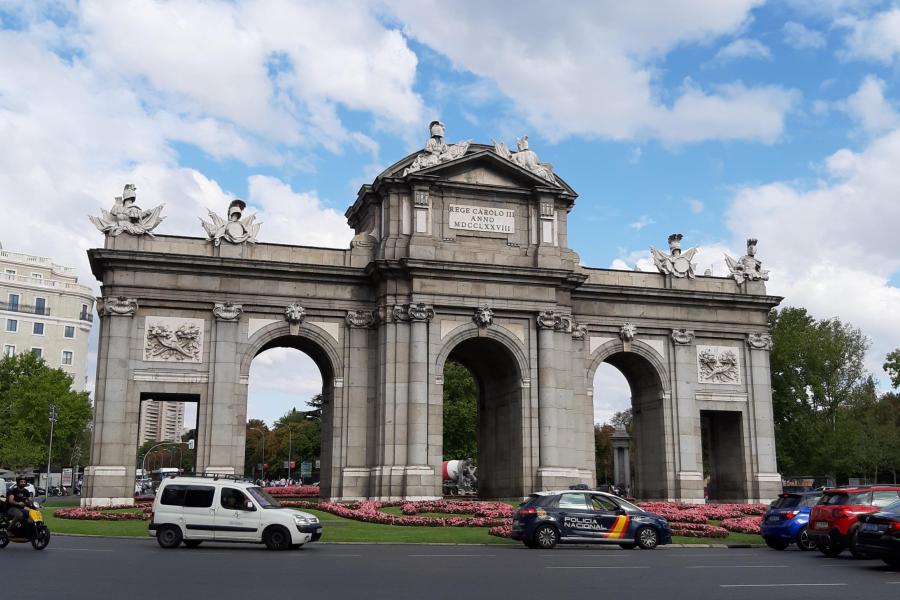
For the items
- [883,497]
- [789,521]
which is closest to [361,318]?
[789,521]

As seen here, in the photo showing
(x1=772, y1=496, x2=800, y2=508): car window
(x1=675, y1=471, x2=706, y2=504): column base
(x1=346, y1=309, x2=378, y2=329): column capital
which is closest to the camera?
(x1=772, y1=496, x2=800, y2=508): car window

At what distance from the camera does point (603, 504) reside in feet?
88.0

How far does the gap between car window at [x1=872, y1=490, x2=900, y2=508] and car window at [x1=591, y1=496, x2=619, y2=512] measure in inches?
277

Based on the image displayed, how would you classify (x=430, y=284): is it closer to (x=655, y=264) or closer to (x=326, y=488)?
(x=326, y=488)

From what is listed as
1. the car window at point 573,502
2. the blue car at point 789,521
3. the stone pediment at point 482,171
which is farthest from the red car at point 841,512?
the stone pediment at point 482,171

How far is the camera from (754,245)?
50844mm

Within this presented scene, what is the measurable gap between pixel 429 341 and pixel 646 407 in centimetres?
1438

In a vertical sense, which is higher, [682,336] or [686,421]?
[682,336]

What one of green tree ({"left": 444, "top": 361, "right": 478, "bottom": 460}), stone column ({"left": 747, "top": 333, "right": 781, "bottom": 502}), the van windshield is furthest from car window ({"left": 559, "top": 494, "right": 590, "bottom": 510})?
green tree ({"left": 444, "top": 361, "right": 478, "bottom": 460})

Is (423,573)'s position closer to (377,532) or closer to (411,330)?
(377,532)

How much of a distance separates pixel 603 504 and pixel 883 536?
27.8ft

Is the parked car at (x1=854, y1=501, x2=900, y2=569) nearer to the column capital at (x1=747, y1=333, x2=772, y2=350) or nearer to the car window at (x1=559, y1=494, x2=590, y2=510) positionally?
the car window at (x1=559, y1=494, x2=590, y2=510)

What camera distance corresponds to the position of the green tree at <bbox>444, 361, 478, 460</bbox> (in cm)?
8125

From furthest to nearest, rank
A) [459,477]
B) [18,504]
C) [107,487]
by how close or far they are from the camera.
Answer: [459,477] → [107,487] → [18,504]
